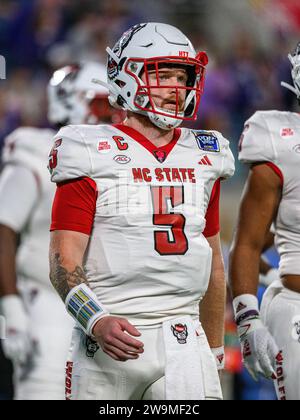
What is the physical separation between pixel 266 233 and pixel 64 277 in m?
0.91

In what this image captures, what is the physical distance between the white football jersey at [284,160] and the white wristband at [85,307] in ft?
2.93

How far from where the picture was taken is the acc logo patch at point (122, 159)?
10.5ft

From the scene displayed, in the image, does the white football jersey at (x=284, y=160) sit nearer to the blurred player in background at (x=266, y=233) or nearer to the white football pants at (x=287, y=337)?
the blurred player in background at (x=266, y=233)

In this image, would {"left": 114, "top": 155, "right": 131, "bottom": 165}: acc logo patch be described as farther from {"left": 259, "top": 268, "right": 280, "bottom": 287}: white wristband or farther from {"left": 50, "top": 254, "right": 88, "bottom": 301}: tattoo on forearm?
{"left": 259, "top": 268, "right": 280, "bottom": 287}: white wristband

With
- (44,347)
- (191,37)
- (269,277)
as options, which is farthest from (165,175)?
(191,37)

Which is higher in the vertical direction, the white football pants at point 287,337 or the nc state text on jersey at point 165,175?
the nc state text on jersey at point 165,175

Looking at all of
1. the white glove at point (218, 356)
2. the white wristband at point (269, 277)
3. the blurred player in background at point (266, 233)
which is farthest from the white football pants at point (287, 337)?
the white wristband at point (269, 277)

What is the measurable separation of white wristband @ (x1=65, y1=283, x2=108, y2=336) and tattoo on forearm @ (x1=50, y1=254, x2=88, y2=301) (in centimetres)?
3

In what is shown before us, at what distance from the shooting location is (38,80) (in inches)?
351

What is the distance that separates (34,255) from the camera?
5.21m

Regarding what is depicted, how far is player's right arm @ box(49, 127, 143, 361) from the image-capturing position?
3.09 metres
